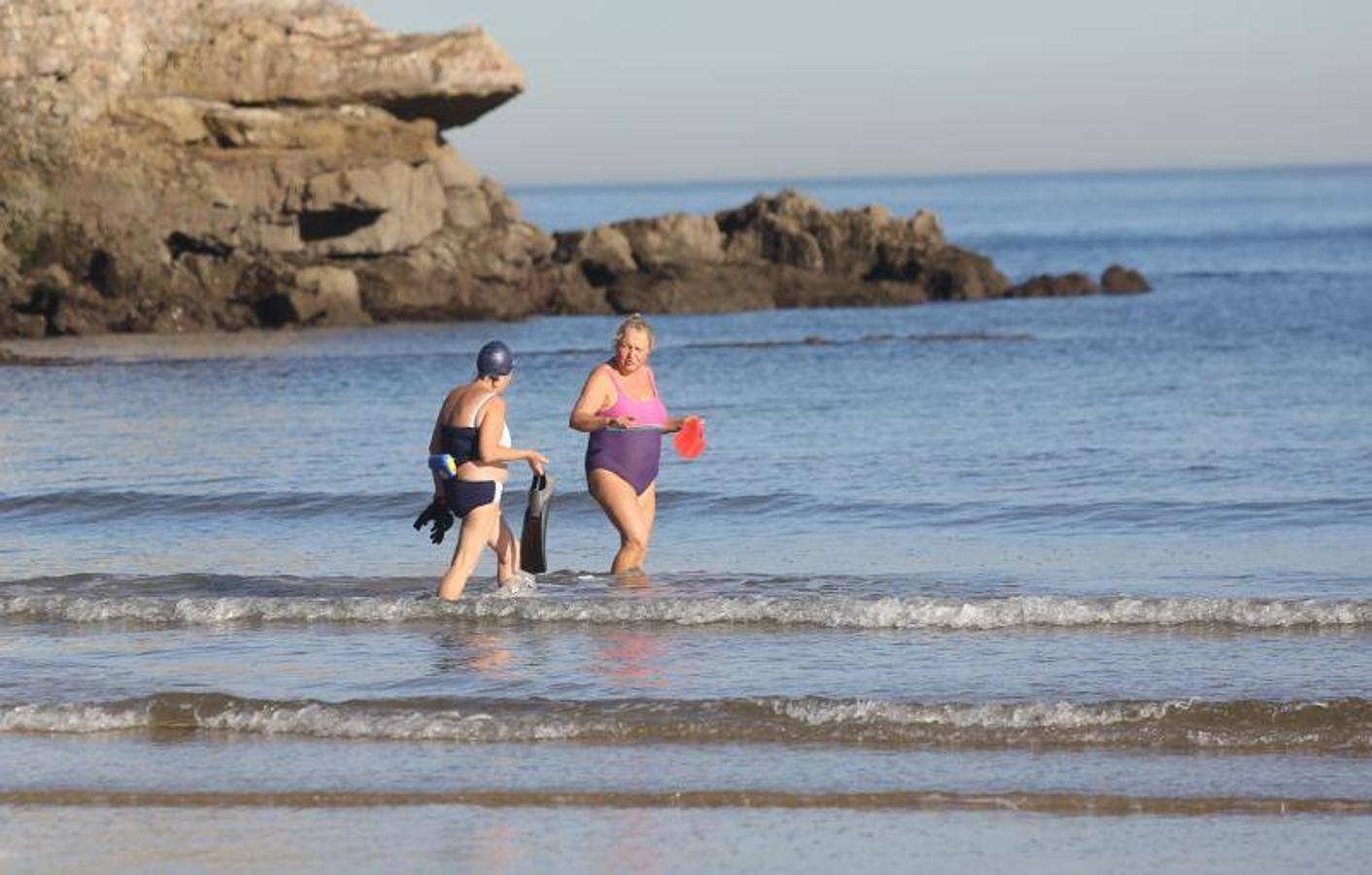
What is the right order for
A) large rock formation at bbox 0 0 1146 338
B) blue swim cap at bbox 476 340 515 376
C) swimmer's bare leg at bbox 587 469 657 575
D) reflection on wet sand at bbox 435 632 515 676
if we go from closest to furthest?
reflection on wet sand at bbox 435 632 515 676, blue swim cap at bbox 476 340 515 376, swimmer's bare leg at bbox 587 469 657 575, large rock formation at bbox 0 0 1146 338

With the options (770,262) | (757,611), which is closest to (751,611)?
(757,611)

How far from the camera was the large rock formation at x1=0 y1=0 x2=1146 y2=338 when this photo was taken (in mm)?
45156

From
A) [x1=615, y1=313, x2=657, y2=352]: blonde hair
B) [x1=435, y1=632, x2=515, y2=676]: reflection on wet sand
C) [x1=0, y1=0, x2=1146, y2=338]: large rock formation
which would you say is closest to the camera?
[x1=435, y1=632, x2=515, y2=676]: reflection on wet sand

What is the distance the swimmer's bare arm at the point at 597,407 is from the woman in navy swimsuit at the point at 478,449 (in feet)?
1.46

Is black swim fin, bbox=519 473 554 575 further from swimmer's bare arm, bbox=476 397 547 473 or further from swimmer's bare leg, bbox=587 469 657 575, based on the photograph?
swimmer's bare arm, bbox=476 397 547 473

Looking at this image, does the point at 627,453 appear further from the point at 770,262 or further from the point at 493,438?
the point at 770,262

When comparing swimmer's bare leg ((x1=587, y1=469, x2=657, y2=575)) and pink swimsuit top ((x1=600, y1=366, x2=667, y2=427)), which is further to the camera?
swimmer's bare leg ((x1=587, y1=469, x2=657, y2=575))

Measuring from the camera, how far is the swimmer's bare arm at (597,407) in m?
12.2

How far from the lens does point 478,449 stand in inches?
452

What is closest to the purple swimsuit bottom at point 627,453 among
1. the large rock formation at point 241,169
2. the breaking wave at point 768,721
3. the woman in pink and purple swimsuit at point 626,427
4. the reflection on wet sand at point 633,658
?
the woman in pink and purple swimsuit at point 626,427

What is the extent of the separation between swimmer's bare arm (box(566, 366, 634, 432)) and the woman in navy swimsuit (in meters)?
0.44

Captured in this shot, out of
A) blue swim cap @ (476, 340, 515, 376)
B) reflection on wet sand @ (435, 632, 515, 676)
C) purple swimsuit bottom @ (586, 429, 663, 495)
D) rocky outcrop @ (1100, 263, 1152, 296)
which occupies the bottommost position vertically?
rocky outcrop @ (1100, 263, 1152, 296)

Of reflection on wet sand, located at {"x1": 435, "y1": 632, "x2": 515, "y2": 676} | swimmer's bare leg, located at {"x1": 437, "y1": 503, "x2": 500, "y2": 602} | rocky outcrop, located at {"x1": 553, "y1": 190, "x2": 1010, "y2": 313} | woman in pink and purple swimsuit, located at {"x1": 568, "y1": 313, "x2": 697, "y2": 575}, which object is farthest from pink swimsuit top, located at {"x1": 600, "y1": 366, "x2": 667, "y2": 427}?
rocky outcrop, located at {"x1": 553, "y1": 190, "x2": 1010, "y2": 313}

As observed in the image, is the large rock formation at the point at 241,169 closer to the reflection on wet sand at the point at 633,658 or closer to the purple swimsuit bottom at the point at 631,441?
the purple swimsuit bottom at the point at 631,441
